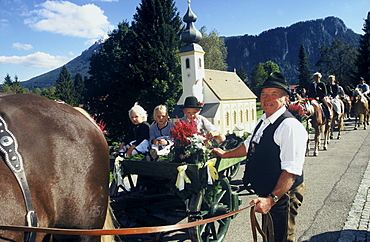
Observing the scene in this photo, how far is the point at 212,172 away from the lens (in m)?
3.54

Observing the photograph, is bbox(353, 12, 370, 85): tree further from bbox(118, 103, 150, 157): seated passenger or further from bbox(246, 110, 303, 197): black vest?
bbox(246, 110, 303, 197): black vest

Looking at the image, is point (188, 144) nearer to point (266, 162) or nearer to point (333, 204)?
point (266, 162)

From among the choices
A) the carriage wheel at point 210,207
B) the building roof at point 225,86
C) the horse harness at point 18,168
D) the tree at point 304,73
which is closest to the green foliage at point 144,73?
the building roof at point 225,86

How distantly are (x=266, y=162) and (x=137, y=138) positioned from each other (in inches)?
108

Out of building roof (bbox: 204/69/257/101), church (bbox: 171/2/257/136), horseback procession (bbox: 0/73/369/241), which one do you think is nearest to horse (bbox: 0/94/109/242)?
horseback procession (bbox: 0/73/369/241)

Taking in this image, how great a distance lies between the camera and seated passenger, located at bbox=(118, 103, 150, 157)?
15.2 feet

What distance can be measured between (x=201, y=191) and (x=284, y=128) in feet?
5.09

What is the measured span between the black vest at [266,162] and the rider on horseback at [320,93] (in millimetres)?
8778

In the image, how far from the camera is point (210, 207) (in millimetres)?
3826

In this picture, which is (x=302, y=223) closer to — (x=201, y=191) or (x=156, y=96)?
(x=201, y=191)

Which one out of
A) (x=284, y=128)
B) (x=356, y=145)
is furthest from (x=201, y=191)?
(x=356, y=145)

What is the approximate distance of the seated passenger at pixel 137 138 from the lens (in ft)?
15.2

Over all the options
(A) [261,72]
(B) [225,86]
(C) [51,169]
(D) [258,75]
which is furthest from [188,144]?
(D) [258,75]

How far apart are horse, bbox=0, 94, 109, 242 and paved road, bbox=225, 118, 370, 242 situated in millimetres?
2576
